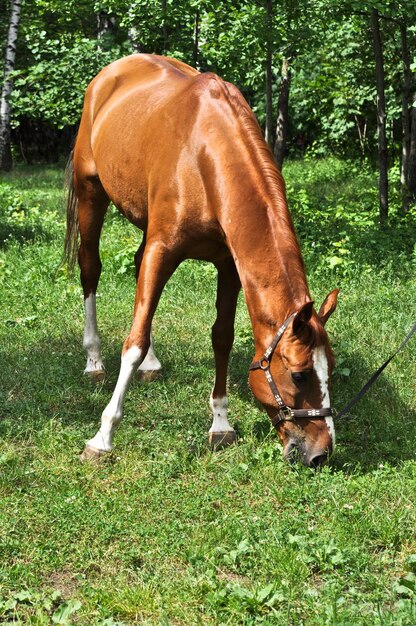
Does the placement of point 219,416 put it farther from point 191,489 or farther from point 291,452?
point 291,452

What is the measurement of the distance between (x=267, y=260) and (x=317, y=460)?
103 cm

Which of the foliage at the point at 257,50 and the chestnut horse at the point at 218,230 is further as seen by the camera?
the foliage at the point at 257,50

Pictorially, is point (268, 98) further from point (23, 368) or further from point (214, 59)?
point (23, 368)

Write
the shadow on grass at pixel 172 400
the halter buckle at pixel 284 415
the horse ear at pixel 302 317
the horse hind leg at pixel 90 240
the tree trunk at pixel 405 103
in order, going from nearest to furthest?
1. the horse ear at pixel 302 317
2. the halter buckle at pixel 284 415
3. the shadow on grass at pixel 172 400
4. the horse hind leg at pixel 90 240
5. the tree trunk at pixel 405 103

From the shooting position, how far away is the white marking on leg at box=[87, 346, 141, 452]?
4.54m

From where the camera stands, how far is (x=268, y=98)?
10070 millimetres

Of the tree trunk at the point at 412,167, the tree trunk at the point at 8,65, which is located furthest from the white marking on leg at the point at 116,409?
the tree trunk at the point at 8,65

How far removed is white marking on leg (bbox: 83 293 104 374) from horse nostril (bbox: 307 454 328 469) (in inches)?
84.6

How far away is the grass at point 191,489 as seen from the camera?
10.7 feet

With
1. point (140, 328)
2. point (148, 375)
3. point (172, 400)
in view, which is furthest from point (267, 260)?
point (148, 375)

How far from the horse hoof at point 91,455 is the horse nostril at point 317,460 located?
3.89ft

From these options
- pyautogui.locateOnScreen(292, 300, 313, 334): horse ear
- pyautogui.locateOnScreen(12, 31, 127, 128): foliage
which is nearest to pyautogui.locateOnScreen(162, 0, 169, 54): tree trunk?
pyautogui.locateOnScreen(12, 31, 127, 128): foliage

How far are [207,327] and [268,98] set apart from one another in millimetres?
4545

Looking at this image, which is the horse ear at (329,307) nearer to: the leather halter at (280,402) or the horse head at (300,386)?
the horse head at (300,386)
